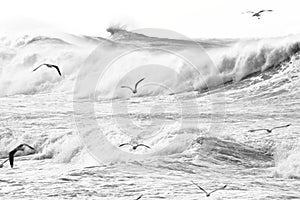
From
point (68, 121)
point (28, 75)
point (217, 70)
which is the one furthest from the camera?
point (28, 75)

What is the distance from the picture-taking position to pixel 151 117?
1505cm

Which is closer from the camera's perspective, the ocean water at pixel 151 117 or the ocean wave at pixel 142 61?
the ocean water at pixel 151 117

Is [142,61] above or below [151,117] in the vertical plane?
above

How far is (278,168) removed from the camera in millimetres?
10109

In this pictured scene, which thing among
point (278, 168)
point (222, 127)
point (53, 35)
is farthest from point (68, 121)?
point (53, 35)

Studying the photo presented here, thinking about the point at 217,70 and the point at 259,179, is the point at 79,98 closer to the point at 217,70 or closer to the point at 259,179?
the point at 217,70

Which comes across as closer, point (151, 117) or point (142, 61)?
point (151, 117)

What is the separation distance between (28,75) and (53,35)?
13.9 feet

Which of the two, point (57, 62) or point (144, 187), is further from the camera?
point (57, 62)

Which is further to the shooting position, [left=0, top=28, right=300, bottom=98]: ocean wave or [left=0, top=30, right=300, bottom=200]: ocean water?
[left=0, top=28, right=300, bottom=98]: ocean wave

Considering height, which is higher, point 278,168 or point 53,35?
point 53,35

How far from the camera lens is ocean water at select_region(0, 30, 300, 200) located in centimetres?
927

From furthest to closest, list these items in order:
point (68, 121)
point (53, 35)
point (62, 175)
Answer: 1. point (53, 35)
2. point (68, 121)
3. point (62, 175)

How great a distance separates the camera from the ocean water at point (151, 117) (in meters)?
9.27
